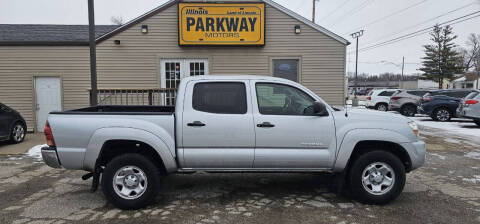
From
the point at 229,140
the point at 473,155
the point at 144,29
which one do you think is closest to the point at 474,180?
the point at 473,155

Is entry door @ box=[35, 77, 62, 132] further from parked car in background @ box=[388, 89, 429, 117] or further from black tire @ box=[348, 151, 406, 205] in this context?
parked car in background @ box=[388, 89, 429, 117]

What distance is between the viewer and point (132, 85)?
36.0 feet

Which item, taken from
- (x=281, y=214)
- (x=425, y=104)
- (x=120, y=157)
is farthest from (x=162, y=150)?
(x=425, y=104)

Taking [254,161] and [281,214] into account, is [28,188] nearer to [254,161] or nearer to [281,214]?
[254,161]

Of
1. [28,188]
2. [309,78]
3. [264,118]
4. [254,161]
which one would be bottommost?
[28,188]

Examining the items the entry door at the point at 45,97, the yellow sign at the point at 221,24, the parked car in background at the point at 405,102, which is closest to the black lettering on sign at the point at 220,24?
the yellow sign at the point at 221,24

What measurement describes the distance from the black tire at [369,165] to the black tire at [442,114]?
1309cm

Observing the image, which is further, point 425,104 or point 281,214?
point 425,104

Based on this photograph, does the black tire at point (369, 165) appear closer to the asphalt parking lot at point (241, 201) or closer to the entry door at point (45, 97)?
the asphalt parking lot at point (241, 201)

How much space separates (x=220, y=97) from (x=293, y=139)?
1.14 meters

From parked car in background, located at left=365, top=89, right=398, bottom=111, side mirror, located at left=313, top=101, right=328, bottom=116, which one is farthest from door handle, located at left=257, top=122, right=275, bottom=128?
parked car in background, located at left=365, top=89, right=398, bottom=111

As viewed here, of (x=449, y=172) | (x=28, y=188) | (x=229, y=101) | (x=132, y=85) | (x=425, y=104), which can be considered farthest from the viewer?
(x=425, y=104)

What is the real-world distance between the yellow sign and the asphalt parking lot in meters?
6.22

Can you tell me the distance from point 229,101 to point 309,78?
24.9ft
